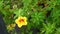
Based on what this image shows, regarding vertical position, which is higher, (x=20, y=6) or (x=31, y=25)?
(x=20, y=6)

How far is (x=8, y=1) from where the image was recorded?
2.07 metres

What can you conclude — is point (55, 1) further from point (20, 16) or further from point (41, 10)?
point (20, 16)

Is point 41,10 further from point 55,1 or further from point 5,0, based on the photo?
point 5,0

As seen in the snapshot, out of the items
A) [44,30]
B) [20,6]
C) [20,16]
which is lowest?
[44,30]

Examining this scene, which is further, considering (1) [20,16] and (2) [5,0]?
(2) [5,0]

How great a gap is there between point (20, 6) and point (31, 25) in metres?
0.22

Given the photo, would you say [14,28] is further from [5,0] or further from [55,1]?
[55,1]

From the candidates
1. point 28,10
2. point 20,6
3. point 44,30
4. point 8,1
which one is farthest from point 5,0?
point 44,30

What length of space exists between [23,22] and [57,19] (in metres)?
0.34

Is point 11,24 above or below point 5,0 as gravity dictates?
below

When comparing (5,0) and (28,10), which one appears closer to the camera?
(28,10)

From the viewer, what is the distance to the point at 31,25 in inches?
75.9

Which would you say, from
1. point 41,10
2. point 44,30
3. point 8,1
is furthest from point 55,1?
point 8,1

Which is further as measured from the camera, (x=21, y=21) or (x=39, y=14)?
(x=21, y=21)
